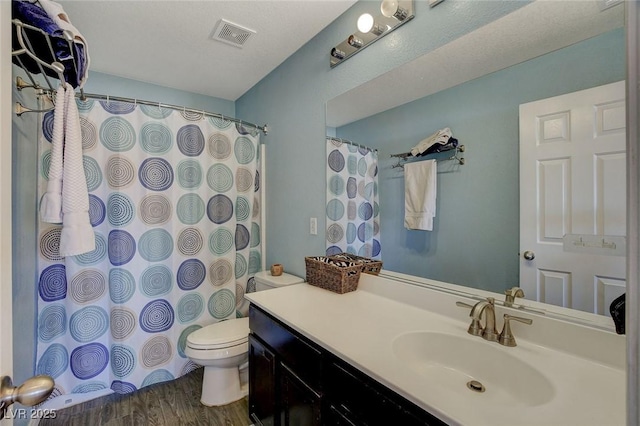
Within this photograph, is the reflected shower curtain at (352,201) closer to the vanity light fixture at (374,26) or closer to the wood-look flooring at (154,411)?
the vanity light fixture at (374,26)

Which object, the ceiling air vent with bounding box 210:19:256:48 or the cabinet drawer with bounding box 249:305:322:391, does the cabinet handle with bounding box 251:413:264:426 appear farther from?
the ceiling air vent with bounding box 210:19:256:48

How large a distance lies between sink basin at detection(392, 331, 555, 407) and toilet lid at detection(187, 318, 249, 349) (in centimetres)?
117

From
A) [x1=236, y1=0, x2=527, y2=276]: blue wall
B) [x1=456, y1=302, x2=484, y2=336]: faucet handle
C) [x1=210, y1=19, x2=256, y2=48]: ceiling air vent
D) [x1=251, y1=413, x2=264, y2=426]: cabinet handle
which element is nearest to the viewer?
[x1=456, y1=302, x2=484, y2=336]: faucet handle

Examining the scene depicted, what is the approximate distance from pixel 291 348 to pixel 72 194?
122 cm

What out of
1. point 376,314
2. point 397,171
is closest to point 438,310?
point 376,314

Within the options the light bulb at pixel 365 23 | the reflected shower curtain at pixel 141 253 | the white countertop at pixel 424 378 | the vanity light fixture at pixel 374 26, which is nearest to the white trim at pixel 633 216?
the white countertop at pixel 424 378

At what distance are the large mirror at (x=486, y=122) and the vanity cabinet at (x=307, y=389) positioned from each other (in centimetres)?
62

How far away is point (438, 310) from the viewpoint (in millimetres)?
1188

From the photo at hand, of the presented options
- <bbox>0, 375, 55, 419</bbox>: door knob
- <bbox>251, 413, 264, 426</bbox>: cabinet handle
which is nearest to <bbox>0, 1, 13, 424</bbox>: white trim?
<bbox>0, 375, 55, 419</bbox>: door knob

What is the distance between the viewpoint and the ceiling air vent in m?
1.67

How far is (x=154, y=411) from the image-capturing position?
172cm

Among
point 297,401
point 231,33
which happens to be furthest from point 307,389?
point 231,33

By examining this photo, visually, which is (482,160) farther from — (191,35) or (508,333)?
(191,35)

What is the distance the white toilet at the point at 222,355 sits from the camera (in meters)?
1.68
